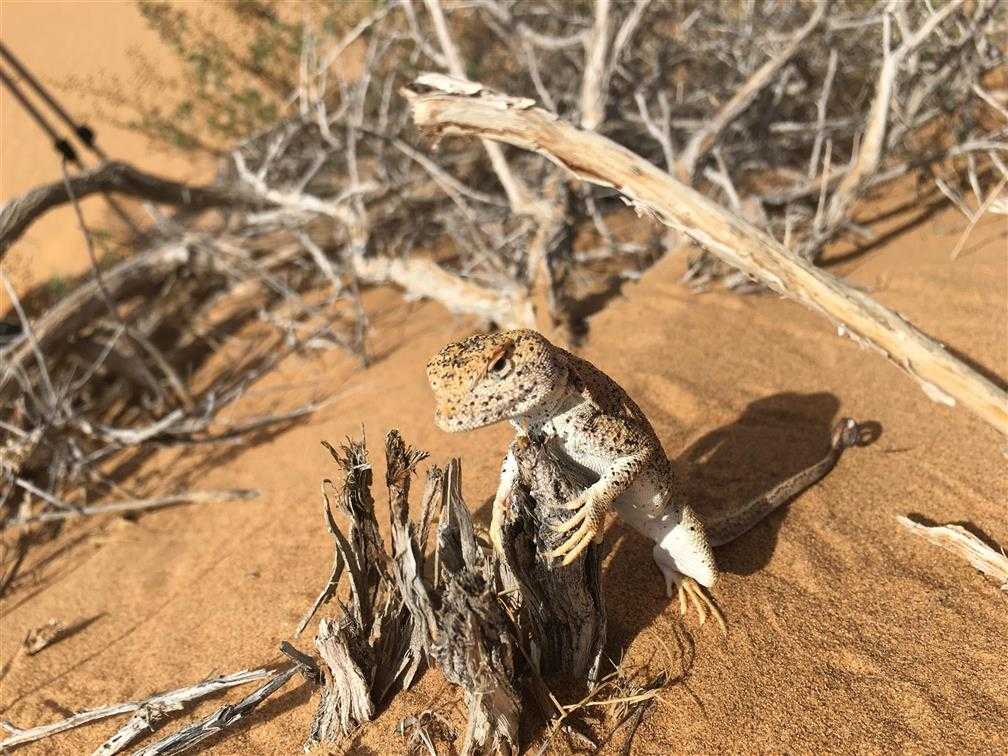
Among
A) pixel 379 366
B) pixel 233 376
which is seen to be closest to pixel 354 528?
pixel 379 366

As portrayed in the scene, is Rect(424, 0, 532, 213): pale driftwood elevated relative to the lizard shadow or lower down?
elevated

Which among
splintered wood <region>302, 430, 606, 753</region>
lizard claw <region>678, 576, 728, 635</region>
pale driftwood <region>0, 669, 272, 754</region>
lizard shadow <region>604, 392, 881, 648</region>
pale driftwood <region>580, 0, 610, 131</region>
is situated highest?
pale driftwood <region>580, 0, 610, 131</region>

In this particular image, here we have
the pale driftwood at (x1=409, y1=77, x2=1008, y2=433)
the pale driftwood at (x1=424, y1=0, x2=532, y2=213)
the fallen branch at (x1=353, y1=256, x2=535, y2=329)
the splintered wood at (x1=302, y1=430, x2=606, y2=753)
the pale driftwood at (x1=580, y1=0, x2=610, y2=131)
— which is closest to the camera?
Result: the splintered wood at (x1=302, y1=430, x2=606, y2=753)

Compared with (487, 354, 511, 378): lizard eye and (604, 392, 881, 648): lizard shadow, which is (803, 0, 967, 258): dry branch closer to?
(604, 392, 881, 648): lizard shadow

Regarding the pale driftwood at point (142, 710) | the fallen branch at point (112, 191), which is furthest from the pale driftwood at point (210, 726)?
the fallen branch at point (112, 191)

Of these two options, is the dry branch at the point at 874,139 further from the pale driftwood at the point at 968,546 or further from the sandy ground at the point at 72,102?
the sandy ground at the point at 72,102

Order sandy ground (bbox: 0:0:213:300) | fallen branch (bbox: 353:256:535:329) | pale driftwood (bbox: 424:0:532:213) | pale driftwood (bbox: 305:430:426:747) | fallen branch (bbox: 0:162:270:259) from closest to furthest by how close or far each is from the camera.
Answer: pale driftwood (bbox: 305:430:426:747) → pale driftwood (bbox: 424:0:532:213) → fallen branch (bbox: 353:256:535:329) → fallen branch (bbox: 0:162:270:259) → sandy ground (bbox: 0:0:213:300)

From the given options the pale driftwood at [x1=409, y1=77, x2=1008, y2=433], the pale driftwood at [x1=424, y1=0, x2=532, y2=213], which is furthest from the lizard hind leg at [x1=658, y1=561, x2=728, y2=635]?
the pale driftwood at [x1=424, y1=0, x2=532, y2=213]
